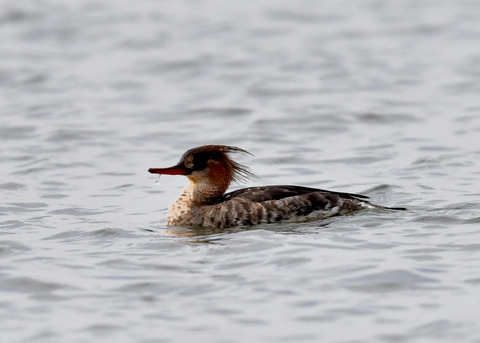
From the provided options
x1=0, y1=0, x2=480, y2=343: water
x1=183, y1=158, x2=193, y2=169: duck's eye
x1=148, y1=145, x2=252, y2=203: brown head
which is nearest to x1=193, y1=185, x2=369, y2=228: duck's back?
x1=0, y1=0, x2=480, y2=343: water

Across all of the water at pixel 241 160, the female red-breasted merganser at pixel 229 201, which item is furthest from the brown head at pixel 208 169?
the water at pixel 241 160

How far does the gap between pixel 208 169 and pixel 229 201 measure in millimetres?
458

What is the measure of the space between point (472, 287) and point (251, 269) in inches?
72.4

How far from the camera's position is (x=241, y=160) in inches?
558

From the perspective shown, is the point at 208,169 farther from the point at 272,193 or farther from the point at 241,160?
the point at 241,160

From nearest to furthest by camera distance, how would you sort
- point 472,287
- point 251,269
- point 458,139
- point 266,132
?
1. point 472,287
2. point 251,269
3. point 458,139
4. point 266,132

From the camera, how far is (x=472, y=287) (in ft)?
26.5

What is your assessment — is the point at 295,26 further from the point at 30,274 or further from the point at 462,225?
the point at 30,274

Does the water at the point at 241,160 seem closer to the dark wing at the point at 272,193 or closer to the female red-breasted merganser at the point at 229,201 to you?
the female red-breasted merganser at the point at 229,201

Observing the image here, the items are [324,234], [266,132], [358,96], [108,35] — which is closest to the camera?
[324,234]

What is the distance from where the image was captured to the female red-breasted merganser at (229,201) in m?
10.4

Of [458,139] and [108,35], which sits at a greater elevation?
[108,35]

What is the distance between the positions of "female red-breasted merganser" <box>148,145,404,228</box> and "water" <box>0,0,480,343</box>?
0.19m

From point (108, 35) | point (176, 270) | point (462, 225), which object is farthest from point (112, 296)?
point (108, 35)
